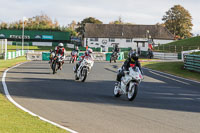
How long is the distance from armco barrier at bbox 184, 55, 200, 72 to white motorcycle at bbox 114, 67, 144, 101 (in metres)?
16.5

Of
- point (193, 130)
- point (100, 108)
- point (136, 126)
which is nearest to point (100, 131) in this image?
point (136, 126)

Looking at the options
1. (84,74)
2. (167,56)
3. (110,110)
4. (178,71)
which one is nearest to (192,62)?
(178,71)

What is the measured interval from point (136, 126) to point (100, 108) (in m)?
2.38

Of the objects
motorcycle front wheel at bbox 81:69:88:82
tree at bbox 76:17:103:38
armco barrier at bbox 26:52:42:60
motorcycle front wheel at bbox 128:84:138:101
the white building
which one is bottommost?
motorcycle front wheel at bbox 128:84:138:101

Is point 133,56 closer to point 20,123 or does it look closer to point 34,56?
point 20,123

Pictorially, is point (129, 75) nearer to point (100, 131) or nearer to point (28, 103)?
point (28, 103)

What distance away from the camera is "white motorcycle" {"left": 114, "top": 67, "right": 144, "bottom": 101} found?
11320 millimetres

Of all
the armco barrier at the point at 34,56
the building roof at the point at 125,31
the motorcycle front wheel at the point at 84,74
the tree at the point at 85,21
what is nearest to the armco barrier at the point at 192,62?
the motorcycle front wheel at the point at 84,74

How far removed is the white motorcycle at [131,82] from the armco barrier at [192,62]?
54.0 ft

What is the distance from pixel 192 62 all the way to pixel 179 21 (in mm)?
81480

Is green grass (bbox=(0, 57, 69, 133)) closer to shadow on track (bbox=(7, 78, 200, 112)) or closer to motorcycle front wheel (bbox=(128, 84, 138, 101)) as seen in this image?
shadow on track (bbox=(7, 78, 200, 112))

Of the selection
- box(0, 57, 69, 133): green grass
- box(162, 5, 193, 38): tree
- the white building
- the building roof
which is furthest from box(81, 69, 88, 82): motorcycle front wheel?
box(162, 5, 193, 38): tree

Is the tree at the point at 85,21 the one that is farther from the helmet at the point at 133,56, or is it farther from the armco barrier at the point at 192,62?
the helmet at the point at 133,56

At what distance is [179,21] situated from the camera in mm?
107125
